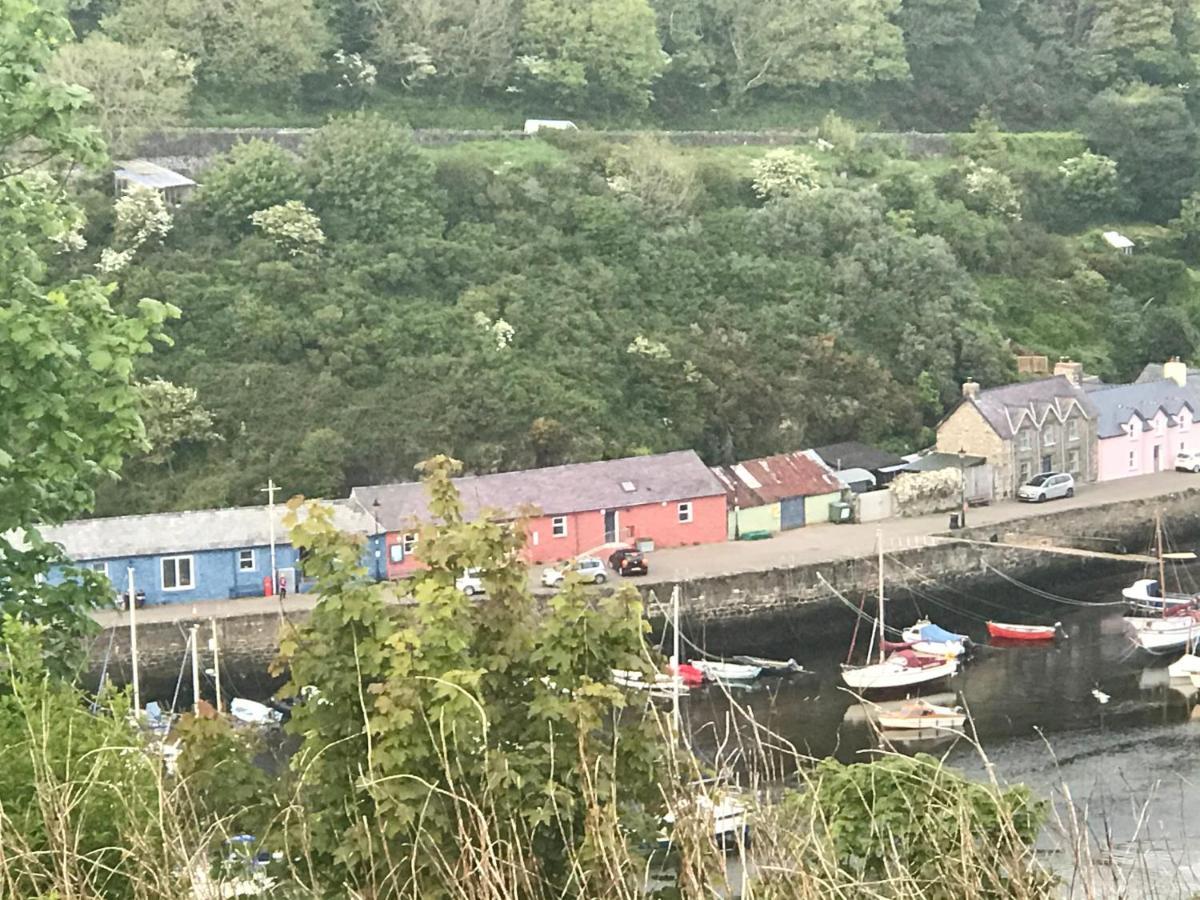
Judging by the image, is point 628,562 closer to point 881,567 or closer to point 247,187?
point 881,567

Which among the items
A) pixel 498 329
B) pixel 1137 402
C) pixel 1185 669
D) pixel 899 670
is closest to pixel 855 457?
pixel 1137 402

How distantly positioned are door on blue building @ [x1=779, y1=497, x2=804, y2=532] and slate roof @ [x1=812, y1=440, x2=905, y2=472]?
4.18 ft

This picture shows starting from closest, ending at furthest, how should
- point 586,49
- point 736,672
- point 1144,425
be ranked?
point 736,672 → point 1144,425 → point 586,49

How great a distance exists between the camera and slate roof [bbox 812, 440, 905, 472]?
27391 mm

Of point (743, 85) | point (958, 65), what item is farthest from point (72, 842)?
point (958, 65)

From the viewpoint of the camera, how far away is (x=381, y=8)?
1404 inches

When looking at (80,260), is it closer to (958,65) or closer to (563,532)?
(563,532)

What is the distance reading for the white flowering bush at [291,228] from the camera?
94.5 feet

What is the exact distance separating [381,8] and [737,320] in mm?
10166

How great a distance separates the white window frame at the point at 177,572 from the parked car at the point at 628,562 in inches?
201

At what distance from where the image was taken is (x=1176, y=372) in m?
30.9

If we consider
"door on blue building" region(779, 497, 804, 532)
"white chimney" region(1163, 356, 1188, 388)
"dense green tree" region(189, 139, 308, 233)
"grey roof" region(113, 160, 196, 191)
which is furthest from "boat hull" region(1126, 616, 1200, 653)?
"grey roof" region(113, 160, 196, 191)

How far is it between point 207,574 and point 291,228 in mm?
8148

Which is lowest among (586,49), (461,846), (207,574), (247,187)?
(207,574)
